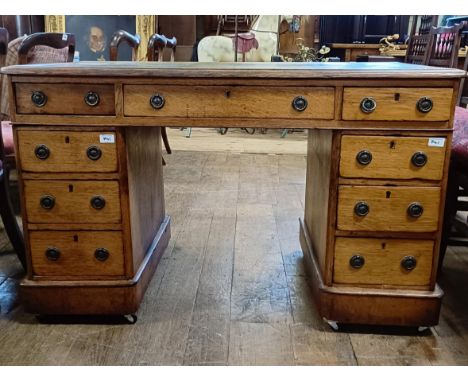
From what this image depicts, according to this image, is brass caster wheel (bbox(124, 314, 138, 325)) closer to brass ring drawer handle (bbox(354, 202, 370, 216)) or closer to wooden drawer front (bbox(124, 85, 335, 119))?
wooden drawer front (bbox(124, 85, 335, 119))

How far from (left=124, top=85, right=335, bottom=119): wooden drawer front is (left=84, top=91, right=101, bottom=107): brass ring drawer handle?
78mm

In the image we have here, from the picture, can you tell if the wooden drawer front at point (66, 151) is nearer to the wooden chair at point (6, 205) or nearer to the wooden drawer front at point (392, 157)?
the wooden chair at point (6, 205)

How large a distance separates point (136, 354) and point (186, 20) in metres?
5.46

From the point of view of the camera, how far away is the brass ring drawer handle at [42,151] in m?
1.39

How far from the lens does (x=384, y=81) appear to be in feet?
4.28

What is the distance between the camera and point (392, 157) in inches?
53.4

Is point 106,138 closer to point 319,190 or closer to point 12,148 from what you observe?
point 319,190

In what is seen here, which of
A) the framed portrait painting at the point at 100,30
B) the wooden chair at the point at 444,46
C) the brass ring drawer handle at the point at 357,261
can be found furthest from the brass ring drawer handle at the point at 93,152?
the framed portrait painting at the point at 100,30

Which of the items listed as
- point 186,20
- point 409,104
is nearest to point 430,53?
point 409,104

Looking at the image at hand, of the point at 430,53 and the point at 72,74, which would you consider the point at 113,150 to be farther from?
the point at 430,53

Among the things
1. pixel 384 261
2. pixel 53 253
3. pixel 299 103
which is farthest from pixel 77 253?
pixel 384 261

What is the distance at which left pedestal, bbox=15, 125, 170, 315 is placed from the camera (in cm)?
139

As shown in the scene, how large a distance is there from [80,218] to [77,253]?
0.36 ft

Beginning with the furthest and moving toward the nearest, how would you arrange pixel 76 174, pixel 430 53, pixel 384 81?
pixel 430 53 → pixel 76 174 → pixel 384 81
